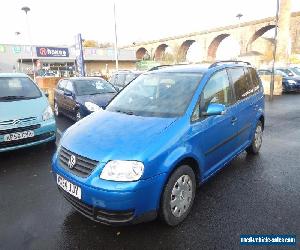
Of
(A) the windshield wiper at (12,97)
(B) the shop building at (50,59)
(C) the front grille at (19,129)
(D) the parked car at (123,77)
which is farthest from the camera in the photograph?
(B) the shop building at (50,59)

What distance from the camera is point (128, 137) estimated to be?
3049mm

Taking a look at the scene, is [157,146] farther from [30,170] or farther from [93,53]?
[93,53]

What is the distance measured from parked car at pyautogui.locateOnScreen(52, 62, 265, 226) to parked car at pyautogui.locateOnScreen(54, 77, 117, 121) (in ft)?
12.7

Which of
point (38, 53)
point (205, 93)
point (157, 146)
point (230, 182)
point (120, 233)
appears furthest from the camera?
point (38, 53)

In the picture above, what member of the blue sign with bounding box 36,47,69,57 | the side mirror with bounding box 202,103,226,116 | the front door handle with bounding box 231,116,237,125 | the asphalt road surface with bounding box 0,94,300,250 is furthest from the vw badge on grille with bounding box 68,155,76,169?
the blue sign with bounding box 36,47,69,57

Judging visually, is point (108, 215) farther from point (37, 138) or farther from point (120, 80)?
point (120, 80)

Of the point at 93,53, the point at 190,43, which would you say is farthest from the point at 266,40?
the point at 93,53

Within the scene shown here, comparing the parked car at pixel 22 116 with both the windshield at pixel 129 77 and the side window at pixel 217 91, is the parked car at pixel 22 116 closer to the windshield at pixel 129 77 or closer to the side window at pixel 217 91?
the side window at pixel 217 91

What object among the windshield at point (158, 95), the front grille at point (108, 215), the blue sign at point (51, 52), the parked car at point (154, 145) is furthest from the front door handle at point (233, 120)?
the blue sign at point (51, 52)

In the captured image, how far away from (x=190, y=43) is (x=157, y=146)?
63.8 m

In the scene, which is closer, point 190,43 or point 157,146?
point 157,146

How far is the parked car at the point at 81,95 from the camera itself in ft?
26.7

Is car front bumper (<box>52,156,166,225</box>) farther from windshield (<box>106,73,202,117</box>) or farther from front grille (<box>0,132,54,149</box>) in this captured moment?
front grille (<box>0,132,54,149</box>)

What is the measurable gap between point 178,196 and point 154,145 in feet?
2.38
